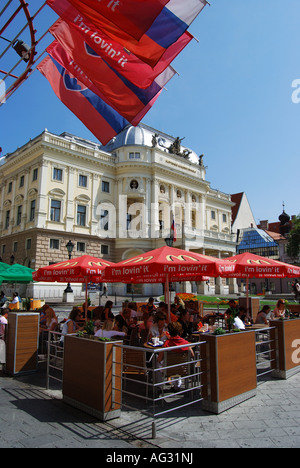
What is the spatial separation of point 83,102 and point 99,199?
104 ft

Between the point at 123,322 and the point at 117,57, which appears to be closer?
the point at 117,57

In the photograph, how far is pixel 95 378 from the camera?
16.9ft

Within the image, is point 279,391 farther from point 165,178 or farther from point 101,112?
point 165,178

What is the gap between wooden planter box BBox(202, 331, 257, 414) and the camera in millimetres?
5289

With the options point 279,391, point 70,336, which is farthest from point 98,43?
point 279,391

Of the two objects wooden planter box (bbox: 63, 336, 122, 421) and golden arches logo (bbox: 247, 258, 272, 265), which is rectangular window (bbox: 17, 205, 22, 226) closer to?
golden arches logo (bbox: 247, 258, 272, 265)

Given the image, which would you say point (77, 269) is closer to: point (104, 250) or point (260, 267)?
point (260, 267)

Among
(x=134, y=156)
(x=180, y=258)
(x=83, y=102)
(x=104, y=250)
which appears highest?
(x=134, y=156)

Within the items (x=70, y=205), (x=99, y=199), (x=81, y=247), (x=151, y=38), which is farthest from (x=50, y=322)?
(x=99, y=199)

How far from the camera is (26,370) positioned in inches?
305

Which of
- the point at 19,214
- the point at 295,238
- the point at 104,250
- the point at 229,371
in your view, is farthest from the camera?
the point at 295,238

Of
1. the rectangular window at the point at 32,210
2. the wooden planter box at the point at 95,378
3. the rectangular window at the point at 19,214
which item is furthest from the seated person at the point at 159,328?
the rectangular window at the point at 19,214

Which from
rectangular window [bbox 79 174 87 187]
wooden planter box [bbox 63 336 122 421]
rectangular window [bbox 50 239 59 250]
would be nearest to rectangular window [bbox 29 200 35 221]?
rectangular window [bbox 50 239 59 250]

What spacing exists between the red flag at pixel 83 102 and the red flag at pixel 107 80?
1031 mm
